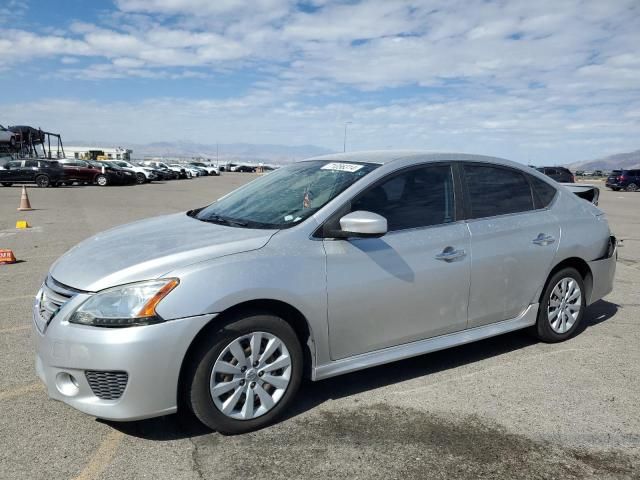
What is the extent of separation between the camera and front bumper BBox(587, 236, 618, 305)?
16.5 feet

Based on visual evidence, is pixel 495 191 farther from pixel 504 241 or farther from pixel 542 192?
pixel 542 192

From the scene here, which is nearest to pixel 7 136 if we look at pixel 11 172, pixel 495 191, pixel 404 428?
pixel 11 172

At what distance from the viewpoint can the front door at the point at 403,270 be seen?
3514 millimetres

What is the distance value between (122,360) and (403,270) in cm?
184

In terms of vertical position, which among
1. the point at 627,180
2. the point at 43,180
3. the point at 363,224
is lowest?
the point at 627,180

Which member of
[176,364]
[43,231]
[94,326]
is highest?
[94,326]

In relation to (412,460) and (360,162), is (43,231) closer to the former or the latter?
(360,162)

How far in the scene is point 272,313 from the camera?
330 cm

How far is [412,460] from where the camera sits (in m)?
2.99

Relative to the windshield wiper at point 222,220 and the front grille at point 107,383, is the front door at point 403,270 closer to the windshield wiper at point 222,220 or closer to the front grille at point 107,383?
the windshield wiper at point 222,220

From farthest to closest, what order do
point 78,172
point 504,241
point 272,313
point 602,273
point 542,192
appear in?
1. point 78,172
2. point 602,273
3. point 542,192
4. point 504,241
5. point 272,313

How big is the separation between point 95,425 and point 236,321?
110cm

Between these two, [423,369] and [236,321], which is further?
[423,369]

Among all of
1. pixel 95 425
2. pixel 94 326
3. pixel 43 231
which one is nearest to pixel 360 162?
pixel 94 326
